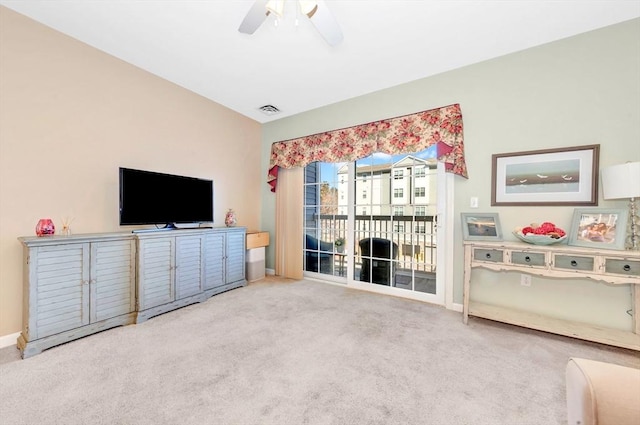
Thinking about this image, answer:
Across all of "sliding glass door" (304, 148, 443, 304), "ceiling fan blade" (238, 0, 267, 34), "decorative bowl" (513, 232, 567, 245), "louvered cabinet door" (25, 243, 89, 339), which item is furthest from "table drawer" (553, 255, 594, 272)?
"louvered cabinet door" (25, 243, 89, 339)

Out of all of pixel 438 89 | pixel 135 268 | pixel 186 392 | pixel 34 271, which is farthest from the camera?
pixel 438 89

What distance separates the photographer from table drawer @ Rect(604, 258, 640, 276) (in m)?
1.89

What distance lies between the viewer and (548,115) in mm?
2451

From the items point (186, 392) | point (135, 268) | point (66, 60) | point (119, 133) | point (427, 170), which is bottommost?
point (186, 392)

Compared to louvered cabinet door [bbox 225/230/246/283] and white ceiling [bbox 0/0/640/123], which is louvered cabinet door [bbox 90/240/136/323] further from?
white ceiling [bbox 0/0/640/123]

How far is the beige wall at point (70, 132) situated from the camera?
2.12 m

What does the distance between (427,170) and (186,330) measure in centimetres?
315

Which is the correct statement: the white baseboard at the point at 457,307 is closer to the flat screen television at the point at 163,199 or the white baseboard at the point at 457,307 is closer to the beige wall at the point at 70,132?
the flat screen television at the point at 163,199

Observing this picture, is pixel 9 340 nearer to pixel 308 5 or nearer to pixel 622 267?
pixel 308 5

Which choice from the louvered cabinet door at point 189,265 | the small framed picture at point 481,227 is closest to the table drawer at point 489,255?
the small framed picture at point 481,227

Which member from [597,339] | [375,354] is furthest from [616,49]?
[375,354]

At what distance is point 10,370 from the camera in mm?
1765

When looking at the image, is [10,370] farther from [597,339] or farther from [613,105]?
[613,105]

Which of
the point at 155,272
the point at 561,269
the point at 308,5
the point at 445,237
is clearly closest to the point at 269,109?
the point at 308,5
